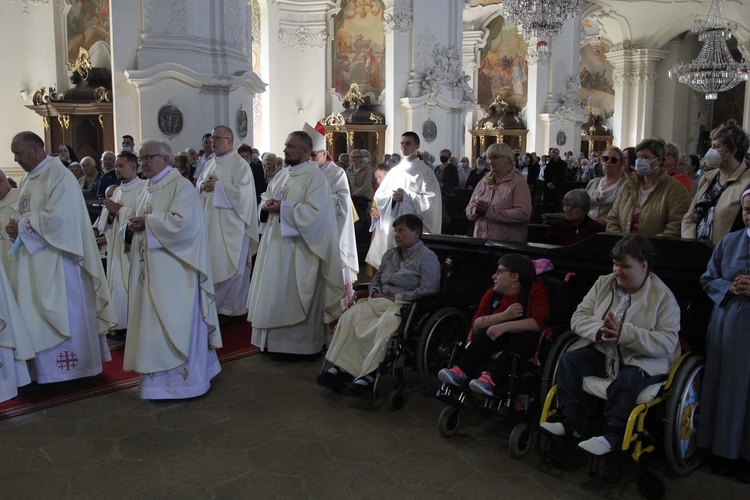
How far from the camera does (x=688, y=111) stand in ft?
97.1

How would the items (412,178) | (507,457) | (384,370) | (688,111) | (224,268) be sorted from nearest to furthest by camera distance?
(507,457) → (384,370) → (224,268) → (412,178) → (688,111)

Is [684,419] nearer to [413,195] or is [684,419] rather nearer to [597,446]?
[597,446]

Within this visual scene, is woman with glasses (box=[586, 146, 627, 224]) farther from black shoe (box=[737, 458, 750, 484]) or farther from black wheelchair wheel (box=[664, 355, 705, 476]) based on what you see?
black shoe (box=[737, 458, 750, 484])

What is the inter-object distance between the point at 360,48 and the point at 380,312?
16995mm

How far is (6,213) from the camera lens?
4.87 meters

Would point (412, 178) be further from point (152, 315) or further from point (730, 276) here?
point (730, 276)

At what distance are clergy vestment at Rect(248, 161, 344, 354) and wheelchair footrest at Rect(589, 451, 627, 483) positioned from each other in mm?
2665

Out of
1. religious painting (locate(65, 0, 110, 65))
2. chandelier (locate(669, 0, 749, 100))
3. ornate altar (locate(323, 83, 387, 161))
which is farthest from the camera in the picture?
ornate altar (locate(323, 83, 387, 161))

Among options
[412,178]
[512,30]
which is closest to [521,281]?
[412,178]

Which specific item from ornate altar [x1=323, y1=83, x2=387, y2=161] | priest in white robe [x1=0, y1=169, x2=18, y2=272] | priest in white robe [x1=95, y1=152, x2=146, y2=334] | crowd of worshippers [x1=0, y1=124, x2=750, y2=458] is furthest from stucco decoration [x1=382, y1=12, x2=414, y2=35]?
priest in white robe [x1=0, y1=169, x2=18, y2=272]

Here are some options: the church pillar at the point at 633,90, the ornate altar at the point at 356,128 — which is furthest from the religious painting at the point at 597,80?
the ornate altar at the point at 356,128

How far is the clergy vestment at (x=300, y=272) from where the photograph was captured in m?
5.59

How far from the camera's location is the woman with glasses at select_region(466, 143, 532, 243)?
536cm

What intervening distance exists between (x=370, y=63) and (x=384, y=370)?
17.2 metres
